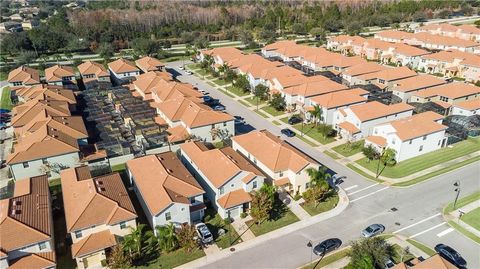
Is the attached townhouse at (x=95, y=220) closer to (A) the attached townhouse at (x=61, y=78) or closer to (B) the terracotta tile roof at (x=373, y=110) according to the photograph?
(B) the terracotta tile roof at (x=373, y=110)

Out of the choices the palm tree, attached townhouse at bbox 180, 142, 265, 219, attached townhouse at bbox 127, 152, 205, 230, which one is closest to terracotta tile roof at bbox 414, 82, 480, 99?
attached townhouse at bbox 180, 142, 265, 219

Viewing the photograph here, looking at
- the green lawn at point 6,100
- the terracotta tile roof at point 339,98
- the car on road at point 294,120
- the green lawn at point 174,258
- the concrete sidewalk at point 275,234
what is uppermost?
the terracotta tile roof at point 339,98

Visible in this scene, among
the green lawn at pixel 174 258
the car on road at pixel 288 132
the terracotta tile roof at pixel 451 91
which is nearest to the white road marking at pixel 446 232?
the green lawn at pixel 174 258

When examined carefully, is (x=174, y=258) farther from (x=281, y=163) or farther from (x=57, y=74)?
(x=57, y=74)

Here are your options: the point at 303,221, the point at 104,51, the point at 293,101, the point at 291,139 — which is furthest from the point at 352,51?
the point at 303,221

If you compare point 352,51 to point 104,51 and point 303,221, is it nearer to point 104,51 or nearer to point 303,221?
point 104,51

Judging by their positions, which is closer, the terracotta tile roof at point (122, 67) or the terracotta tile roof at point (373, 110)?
the terracotta tile roof at point (373, 110)

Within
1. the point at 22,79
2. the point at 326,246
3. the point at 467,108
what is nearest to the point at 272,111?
the point at 467,108
